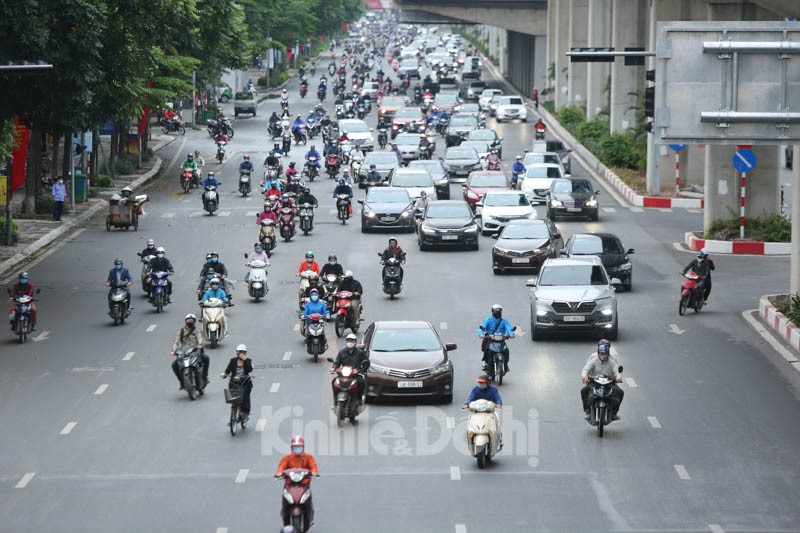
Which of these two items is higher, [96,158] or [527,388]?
[96,158]

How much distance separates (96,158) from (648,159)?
2131 centimetres

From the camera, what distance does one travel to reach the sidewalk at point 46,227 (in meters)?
42.2

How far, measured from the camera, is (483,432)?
21.0 meters

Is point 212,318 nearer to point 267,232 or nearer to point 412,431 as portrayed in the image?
point 412,431

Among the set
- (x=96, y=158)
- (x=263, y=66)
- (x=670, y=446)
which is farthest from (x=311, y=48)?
(x=670, y=446)

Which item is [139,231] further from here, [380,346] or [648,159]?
[380,346]

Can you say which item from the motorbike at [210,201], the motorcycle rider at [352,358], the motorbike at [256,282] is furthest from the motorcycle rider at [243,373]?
the motorbike at [210,201]

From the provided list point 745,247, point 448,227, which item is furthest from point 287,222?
point 745,247

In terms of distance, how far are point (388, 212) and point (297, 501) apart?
30.4 meters

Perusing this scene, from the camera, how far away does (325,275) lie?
33.8 meters

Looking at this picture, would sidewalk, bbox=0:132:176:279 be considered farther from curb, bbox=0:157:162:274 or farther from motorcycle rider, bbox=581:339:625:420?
motorcycle rider, bbox=581:339:625:420

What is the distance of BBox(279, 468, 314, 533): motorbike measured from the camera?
17.5 meters

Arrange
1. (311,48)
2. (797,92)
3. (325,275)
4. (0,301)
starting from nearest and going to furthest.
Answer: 1. (797,92)
2. (325,275)
3. (0,301)
4. (311,48)

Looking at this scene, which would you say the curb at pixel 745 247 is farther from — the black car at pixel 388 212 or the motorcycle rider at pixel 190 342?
the motorcycle rider at pixel 190 342
